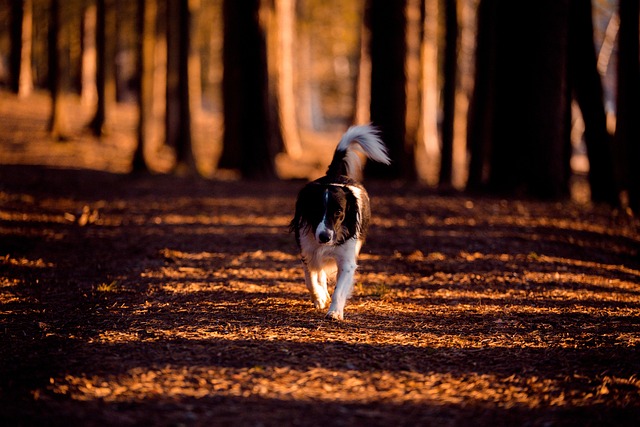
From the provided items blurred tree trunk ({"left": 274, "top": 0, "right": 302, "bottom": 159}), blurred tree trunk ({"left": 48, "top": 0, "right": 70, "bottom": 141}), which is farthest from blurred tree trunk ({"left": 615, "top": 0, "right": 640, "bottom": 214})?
blurred tree trunk ({"left": 48, "top": 0, "right": 70, "bottom": 141})

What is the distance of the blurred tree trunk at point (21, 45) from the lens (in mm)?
29766

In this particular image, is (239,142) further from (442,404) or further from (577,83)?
(442,404)

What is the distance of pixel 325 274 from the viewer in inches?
306

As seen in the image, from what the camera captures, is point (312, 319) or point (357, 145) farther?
point (357, 145)

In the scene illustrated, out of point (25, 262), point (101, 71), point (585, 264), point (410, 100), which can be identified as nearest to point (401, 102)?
point (410, 100)

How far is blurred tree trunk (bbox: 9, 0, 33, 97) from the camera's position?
29766 millimetres

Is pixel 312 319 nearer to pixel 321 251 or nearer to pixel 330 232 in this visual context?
pixel 321 251

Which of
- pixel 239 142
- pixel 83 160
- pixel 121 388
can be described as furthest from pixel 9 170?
pixel 121 388

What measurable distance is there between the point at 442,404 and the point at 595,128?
10.4m

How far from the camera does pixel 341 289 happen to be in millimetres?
7109

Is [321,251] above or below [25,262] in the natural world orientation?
above

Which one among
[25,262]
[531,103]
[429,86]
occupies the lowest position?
[25,262]

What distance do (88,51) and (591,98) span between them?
2314 cm

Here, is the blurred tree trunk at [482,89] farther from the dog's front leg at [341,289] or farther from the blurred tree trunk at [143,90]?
the dog's front leg at [341,289]
